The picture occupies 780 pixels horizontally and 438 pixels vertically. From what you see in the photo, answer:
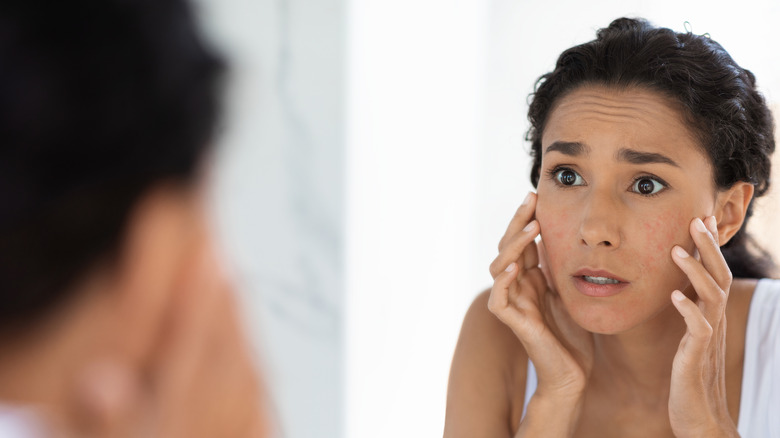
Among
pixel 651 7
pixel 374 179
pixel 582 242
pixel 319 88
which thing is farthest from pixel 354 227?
pixel 651 7

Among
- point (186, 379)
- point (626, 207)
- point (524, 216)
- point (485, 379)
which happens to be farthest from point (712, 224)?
point (186, 379)

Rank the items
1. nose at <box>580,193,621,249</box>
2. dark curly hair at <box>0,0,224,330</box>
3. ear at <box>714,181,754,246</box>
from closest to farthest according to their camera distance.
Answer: dark curly hair at <box>0,0,224,330</box> < nose at <box>580,193,621,249</box> < ear at <box>714,181,754,246</box>

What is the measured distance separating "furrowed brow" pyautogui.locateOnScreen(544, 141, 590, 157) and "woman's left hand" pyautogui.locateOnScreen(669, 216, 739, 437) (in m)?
0.18

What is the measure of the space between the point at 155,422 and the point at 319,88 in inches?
37.1

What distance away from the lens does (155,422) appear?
0.27 meters

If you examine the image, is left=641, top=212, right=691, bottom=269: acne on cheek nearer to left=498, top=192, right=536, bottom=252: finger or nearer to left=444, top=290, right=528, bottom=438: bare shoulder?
left=498, top=192, right=536, bottom=252: finger

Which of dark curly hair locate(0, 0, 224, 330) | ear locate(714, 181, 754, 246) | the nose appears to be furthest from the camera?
ear locate(714, 181, 754, 246)

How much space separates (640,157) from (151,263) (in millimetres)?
841

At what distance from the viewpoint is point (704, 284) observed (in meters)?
0.98

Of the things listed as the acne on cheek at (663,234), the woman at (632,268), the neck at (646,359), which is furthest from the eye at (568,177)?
the neck at (646,359)

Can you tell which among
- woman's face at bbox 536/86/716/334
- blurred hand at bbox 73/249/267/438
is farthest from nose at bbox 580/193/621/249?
blurred hand at bbox 73/249/267/438

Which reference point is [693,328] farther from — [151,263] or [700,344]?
[151,263]

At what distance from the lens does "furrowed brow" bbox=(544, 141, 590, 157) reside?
102cm

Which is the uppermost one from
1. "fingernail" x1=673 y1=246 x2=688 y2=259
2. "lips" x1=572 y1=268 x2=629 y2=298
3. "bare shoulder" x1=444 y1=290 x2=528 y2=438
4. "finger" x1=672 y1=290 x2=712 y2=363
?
"fingernail" x1=673 y1=246 x2=688 y2=259
